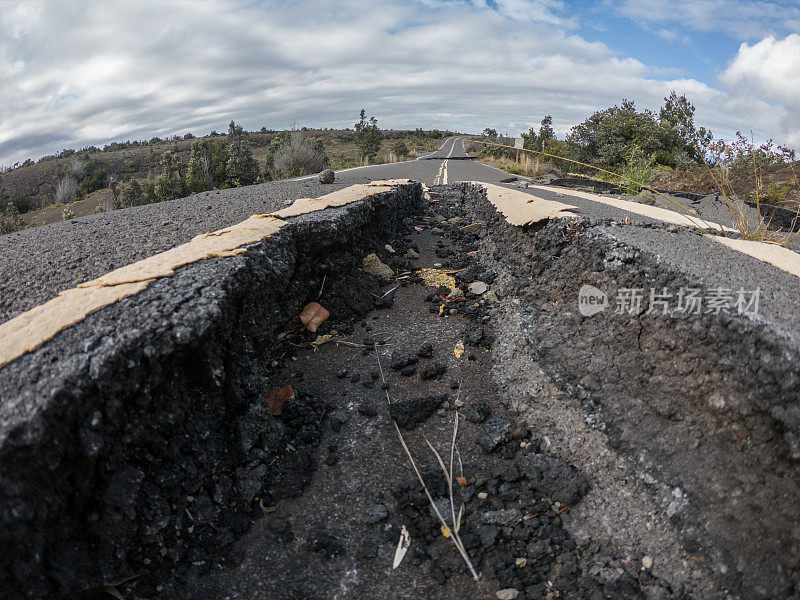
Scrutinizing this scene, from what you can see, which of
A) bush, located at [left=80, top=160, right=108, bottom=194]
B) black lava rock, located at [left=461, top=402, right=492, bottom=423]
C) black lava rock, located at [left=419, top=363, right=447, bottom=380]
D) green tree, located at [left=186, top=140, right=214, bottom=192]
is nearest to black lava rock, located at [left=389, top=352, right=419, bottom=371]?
black lava rock, located at [left=419, top=363, right=447, bottom=380]

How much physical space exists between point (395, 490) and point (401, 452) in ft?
0.91

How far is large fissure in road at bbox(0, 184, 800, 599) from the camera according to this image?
158 centimetres

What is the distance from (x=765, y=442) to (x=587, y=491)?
0.84 meters

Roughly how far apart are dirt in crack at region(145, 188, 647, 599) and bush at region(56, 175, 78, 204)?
30.1m

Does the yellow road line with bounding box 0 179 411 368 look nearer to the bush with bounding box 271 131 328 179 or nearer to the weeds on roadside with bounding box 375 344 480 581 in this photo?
the weeds on roadside with bounding box 375 344 480 581

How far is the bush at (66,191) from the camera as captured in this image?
2591 cm

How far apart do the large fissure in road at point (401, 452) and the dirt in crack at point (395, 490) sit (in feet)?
0.04

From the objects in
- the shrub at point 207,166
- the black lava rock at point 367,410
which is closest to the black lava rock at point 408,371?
the black lava rock at point 367,410

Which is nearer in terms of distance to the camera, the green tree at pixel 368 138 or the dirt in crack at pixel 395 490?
the dirt in crack at pixel 395 490

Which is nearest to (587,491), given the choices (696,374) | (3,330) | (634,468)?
(634,468)

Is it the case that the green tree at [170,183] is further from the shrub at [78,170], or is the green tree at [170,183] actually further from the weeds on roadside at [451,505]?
the shrub at [78,170]

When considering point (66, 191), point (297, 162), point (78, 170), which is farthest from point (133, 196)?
point (78, 170)

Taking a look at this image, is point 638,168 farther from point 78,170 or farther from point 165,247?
point 78,170

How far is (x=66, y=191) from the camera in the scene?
2628 centimetres
